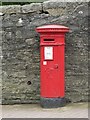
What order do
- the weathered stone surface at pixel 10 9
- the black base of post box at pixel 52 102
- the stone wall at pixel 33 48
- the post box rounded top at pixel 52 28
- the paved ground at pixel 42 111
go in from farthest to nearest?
the weathered stone surface at pixel 10 9 → the stone wall at pixel 33 48 → the black base of post box at pixel 52 102 → the post box rounded top at pixel 52 28 → the paved ground at pixel 42 111

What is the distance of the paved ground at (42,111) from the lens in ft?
21.5

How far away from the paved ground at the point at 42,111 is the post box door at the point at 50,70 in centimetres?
35

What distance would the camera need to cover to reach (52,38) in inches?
273

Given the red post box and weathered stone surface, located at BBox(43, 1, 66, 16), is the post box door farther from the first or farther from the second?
weathered stone surface, located at BBox(43, 1, 66, 16)

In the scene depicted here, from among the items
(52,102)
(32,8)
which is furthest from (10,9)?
(52,102)

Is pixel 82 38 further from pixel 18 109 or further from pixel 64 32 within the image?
pixel 18 109

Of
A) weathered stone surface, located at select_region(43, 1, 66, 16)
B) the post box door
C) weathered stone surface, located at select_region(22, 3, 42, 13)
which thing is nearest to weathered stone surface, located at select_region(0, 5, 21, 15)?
weathered stone surface, located at select_region(22, 3, 42, 13)

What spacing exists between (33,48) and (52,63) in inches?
31.4

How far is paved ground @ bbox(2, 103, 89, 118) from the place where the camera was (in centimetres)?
654

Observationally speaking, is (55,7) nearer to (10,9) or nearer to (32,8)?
(32,8)

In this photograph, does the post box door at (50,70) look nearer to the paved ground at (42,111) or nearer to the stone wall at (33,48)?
the paved ground at (42,111)

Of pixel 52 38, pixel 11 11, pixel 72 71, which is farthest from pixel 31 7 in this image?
pixel 72 71

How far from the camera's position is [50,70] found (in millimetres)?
7000

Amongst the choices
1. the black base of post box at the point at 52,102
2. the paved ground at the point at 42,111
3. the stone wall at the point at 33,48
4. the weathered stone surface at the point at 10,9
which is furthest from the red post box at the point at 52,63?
the weathered stone surface at the point at 10,9
